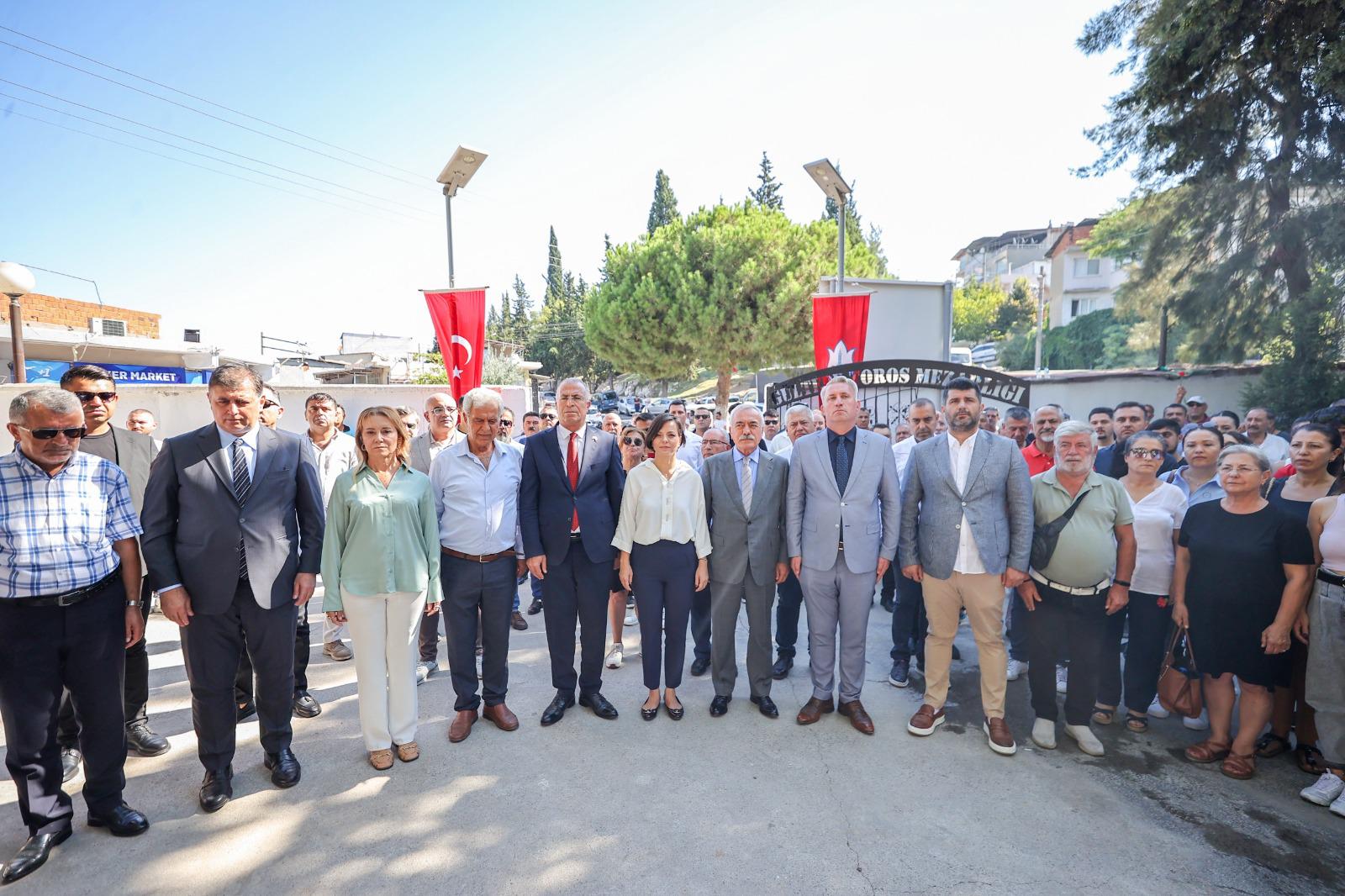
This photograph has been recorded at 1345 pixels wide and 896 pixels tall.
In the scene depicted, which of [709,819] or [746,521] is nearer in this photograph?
[709,819]

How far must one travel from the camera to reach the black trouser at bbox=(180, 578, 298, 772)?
10.1 feet

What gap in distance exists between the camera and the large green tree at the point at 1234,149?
9828 mm

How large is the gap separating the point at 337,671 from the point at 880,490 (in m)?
4.14

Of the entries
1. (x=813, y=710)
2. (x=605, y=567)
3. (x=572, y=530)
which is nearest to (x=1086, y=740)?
(x=813, y=710)

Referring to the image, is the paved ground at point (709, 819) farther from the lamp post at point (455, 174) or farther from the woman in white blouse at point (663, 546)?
the lamp post at point (455, 174)

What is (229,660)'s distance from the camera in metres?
3.17

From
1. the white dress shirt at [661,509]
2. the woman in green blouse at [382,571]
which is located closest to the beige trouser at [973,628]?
the white dress shirt at [661,509]

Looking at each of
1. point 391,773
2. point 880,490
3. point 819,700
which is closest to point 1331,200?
point 880,490

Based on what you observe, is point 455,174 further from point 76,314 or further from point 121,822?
point 76,314

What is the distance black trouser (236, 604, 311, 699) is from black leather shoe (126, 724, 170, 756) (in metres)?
0.41

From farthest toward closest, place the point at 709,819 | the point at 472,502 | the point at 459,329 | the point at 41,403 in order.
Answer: the point at 459,329, the point at 472,502, the point at 709,819, the point at 41,403

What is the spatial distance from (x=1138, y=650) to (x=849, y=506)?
79.9 inches

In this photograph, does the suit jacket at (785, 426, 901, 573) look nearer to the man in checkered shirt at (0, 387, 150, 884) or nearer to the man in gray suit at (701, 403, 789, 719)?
the man in gray suit at (701, 403, 789, 719)

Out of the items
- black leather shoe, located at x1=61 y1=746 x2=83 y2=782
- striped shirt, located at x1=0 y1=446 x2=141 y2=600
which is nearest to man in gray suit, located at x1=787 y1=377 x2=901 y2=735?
striped shirt, located at x1=0 y1=446 x2=141 y2=600
